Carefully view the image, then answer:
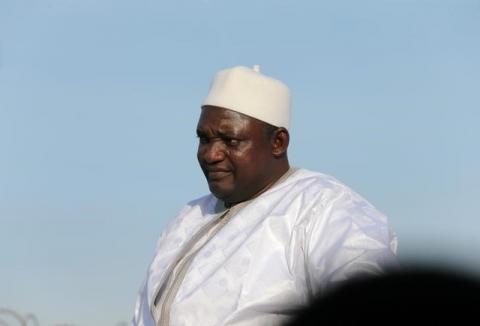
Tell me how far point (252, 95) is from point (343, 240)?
3.43ft

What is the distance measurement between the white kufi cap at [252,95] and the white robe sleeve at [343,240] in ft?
1.99

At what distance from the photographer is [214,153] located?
4523mm

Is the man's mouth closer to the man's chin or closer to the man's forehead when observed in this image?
the man's chin

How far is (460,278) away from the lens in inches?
41.9

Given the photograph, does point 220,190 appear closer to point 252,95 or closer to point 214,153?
point 214,153

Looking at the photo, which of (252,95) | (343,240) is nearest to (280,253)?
(343,240)

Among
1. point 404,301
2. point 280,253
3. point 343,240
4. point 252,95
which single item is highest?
point 404,301

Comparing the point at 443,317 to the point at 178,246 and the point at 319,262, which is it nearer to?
the point at 319,262

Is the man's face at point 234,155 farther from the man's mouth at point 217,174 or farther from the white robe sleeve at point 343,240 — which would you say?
the white robe sleeve at point 343,240

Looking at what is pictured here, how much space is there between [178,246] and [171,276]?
1.02ft

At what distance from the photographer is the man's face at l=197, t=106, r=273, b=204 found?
4.53 metres

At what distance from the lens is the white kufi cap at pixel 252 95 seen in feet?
15.4

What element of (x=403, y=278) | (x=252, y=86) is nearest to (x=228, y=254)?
(x=252, y=86)

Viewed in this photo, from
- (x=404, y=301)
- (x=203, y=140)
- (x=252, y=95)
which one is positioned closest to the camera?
(x=404, y=301)
